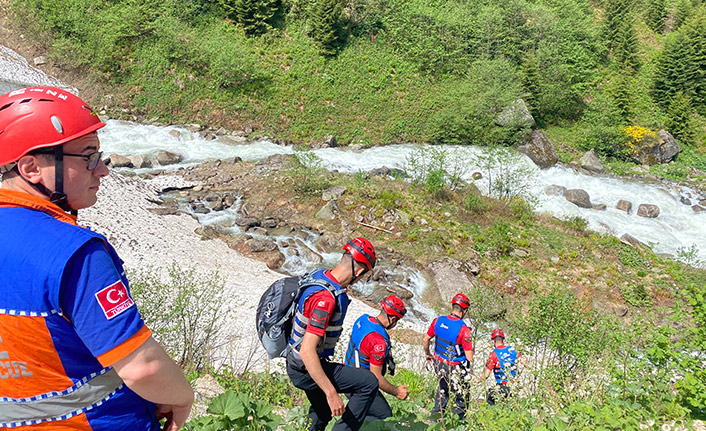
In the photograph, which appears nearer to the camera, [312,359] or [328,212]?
[312,359]

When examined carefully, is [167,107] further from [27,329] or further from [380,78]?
[27,329]

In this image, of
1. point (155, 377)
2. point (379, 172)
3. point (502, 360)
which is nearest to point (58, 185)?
point (155, 377)

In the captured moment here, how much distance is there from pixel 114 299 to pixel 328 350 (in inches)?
85.3

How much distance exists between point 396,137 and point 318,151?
18.4 ft

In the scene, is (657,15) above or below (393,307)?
below

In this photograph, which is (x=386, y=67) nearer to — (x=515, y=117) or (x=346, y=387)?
(x=515, y=117)

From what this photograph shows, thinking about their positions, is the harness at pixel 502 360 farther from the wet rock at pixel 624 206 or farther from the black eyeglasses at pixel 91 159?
the wet rock at pixel 624 206

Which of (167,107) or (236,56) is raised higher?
(236,56)

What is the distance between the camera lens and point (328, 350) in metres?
3.52

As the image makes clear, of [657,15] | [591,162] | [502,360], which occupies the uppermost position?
[657,15]

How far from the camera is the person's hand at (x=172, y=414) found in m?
1.97

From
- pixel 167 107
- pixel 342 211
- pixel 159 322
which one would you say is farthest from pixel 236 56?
pixel 159 322

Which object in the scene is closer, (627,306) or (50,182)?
(50,182)

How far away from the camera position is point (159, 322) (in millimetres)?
7566
